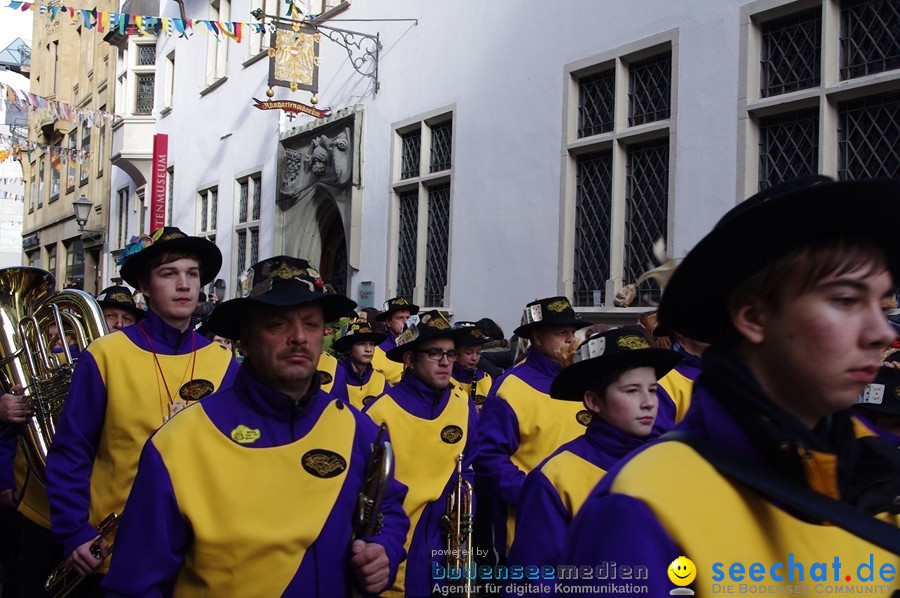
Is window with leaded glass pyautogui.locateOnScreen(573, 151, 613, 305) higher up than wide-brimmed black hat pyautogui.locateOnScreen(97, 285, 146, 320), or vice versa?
window with leaded glass pyautogui.locateOnScreen(573, 151, 613, 305)

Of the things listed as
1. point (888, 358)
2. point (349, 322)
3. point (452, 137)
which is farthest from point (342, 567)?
point (452, 137)

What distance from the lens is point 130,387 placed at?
166 inches

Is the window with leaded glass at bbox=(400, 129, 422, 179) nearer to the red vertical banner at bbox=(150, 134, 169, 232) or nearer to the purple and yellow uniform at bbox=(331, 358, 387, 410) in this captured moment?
the purple and yellow uniform at bbox=(331, 358, 387, 410)

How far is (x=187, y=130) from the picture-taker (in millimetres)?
25266

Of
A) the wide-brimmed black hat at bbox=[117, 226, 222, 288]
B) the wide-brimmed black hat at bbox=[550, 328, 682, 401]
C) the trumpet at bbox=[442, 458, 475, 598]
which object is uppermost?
the wide-brimmed black hat at bbox=[117, 226, 222, 288]

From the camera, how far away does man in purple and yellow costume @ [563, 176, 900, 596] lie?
148 centimetres

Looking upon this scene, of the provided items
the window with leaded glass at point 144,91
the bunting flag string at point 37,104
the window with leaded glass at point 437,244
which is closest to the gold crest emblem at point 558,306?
the window with leaded glass at point 437,244

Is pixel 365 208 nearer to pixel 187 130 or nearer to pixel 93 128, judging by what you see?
pixel 187 130

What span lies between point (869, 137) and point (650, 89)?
2832mm

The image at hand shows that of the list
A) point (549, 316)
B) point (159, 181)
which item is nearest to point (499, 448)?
point (549, 316)

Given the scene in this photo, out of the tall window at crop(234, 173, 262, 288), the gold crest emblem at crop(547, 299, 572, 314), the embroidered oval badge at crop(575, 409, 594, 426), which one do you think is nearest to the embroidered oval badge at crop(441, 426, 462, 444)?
the embroidered oval badge at crop(575, 409, 594, 426)

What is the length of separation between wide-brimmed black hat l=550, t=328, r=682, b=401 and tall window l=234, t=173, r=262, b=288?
55.4 feet

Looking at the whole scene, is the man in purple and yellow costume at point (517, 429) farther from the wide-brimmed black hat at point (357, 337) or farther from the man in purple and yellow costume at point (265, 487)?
the wide-brimmed black hat at point (357, 337)

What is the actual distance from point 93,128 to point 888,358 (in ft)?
115
